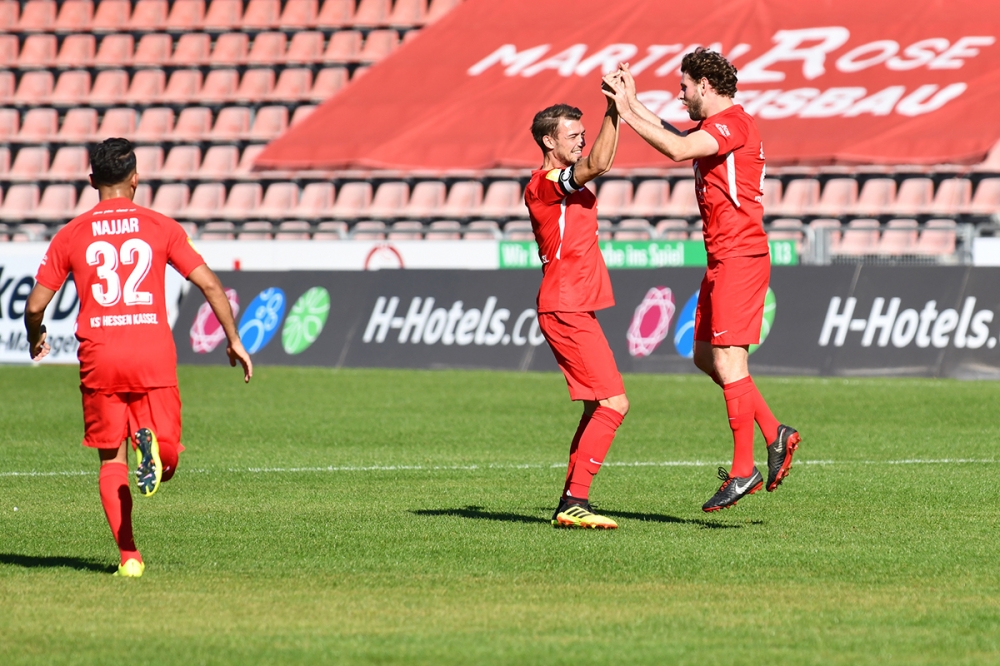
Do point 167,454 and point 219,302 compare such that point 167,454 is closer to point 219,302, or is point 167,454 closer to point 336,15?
point 219,302

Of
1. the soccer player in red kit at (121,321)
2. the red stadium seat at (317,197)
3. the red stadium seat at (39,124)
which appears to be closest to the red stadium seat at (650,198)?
the red stadium seat at (317,197)

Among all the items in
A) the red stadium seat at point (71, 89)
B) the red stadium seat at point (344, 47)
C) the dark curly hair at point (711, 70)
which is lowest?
the red stadium seat at point (71, 89)

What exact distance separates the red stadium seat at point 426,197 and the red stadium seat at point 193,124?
565cm

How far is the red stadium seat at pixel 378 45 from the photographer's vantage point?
35000mm

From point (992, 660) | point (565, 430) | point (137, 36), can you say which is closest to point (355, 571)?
point (992, 660)

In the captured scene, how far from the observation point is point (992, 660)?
4.90 metres

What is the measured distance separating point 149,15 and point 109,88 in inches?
78.2

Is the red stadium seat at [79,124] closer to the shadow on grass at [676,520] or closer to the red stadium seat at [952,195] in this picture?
the red stadium seat at [952,195]

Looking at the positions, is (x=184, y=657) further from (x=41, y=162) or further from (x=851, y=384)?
(x=41, y=162)

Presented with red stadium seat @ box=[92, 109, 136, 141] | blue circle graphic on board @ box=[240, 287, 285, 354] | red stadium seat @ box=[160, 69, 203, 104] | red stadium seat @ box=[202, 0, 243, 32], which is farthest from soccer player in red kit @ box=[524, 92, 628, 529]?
red stadium seat @ box=[202, 0, 243, 32]

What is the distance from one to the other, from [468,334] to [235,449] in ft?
29.7

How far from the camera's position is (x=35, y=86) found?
36656mm

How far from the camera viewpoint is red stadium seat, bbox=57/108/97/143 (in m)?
35.7

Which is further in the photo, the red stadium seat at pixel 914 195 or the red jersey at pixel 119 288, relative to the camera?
the red stadium seat at pixel 914 195
